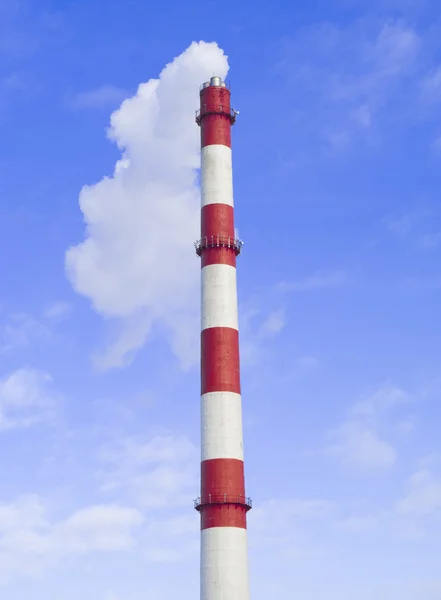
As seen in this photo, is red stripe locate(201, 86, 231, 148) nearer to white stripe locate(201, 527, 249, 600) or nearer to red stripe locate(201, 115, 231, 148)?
red stripe locate(201, 115, 231, 148)

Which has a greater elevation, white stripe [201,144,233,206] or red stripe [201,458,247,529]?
white stripe [201,144,233,206]

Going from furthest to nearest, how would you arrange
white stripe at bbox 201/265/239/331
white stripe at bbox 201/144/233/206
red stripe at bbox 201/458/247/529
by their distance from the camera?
white stripe at bbox 201/144/233/206 < white stripe at bbox 201/265/239/331 < red stripe at bbox 201/458/247/529

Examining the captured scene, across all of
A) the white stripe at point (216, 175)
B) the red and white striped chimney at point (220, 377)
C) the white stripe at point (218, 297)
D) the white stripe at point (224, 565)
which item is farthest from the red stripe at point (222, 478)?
the white stripe at point (216, 175)

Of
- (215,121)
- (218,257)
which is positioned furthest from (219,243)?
(215,121)

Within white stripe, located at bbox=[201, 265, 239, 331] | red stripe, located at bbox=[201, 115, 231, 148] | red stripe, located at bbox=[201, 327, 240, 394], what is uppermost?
red stripe, located at bbox=[201, 115, 231, 148]

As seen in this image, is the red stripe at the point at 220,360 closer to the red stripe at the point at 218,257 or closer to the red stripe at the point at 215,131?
the red stripe at the point at 218,257

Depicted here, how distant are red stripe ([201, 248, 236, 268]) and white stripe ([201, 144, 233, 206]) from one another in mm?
→ 3398

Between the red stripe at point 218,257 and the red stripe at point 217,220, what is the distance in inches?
39.7

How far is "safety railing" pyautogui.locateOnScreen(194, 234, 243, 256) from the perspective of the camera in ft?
183

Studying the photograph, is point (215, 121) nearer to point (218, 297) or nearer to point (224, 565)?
point (218, 297)

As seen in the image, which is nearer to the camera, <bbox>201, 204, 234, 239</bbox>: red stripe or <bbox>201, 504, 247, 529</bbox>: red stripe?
<bbox>201, 504, 247, 529</bbox>: red stripe

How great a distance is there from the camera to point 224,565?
49.3 meters

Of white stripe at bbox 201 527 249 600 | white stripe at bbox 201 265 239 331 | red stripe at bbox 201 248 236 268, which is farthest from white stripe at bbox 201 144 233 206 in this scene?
white stripe at bbox 201 527 249 600

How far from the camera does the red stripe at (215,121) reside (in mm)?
59188
